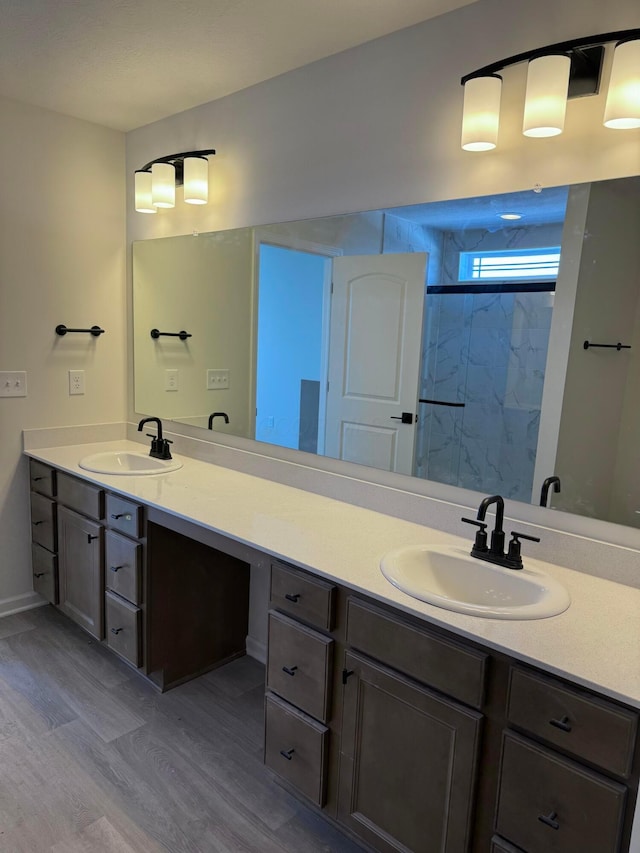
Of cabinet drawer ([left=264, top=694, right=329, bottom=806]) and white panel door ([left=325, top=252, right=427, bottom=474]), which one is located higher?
white panel door ([left=325, top=252, right=427, bottom=474])

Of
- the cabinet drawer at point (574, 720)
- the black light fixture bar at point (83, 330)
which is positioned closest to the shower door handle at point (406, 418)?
the cabinet drawer at point (574, 720)

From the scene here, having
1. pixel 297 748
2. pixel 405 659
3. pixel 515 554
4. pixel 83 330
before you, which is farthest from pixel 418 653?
pixel 83 330

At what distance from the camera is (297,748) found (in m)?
1.66

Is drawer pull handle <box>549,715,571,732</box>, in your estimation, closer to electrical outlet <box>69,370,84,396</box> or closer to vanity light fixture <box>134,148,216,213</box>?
vanity light fixture <box>134,148,216,213</box>

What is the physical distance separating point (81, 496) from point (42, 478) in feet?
1.34

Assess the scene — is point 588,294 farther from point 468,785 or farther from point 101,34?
point 101,34

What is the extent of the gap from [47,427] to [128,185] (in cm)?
130

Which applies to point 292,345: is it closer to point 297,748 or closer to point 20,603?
point 297,748

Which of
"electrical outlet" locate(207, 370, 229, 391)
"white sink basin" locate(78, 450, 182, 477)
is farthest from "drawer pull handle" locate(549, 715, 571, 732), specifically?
"electrical outlet" locate(207, 370, 229, 391)

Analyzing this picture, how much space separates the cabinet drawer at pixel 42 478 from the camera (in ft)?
8.75

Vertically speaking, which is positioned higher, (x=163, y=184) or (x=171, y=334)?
(x=163, y=184)

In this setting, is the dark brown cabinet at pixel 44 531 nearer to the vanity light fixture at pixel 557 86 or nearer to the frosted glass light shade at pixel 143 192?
the frosted glass light shade at pixel 143 192

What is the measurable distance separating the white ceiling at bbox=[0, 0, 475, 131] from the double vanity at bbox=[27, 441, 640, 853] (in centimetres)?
157

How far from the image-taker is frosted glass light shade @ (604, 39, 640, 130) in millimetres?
1351
